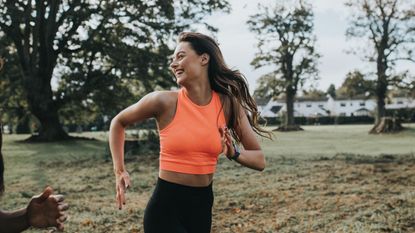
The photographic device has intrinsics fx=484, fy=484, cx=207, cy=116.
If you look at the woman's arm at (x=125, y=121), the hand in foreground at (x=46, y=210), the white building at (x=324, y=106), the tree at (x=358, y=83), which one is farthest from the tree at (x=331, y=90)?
the hand in foreground at (x=46, y=210)

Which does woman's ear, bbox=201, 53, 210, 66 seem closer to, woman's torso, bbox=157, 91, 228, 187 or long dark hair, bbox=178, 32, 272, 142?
long dark hair, bbox=178, 32, 272, 142

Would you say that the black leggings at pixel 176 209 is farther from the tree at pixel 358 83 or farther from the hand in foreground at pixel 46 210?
the tree at pixel 358 83

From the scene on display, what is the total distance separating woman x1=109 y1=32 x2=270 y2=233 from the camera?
3.46 meters

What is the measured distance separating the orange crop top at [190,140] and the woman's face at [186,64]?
208 mm

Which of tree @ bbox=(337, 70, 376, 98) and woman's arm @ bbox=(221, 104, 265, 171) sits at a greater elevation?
tree @ bbox=(337, 70, 376, 98)

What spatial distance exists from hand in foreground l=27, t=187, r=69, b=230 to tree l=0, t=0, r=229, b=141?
2833 cm

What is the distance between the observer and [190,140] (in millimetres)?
3428

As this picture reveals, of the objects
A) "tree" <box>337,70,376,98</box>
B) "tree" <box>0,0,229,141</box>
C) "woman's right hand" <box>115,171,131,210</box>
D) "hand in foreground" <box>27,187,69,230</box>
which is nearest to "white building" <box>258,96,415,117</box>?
"tree" <box>337,70,376,98</box>

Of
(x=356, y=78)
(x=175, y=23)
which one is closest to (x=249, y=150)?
(x=175, y=23)

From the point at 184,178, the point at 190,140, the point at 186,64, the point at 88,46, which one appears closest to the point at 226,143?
the point at 190,140

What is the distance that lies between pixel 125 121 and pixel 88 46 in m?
31.2

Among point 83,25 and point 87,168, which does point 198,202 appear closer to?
point 87,168

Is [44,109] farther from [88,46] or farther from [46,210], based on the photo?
[46,210]

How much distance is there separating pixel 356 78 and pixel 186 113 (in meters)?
47.0
